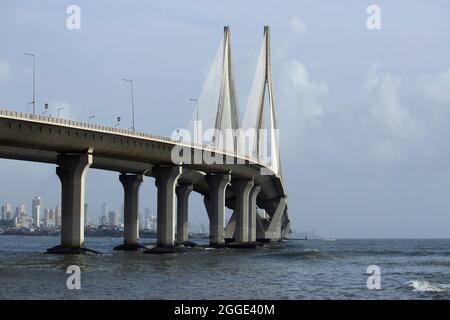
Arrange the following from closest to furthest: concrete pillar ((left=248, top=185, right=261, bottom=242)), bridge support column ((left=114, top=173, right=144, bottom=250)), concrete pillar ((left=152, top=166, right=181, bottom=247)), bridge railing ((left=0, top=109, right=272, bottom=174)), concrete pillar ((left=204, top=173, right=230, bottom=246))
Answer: bridge railing ((left=0, top=109, right=272, bottom=174))
concrete pillar ((left=152, top=166, right=181, bottom=247))
bridge support column ((left=114, top=173, right=144, bottom=250))
concrete pillar ((left=204, top=173, right=230, bottom=246))
concrete pillar ((left=248, top=185, right=261, bottom=242))

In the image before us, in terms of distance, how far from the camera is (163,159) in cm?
11025

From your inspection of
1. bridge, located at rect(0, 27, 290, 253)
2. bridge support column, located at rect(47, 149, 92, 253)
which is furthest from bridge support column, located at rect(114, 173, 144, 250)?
bridge support column, located at rect(47, 149, 92, 253)

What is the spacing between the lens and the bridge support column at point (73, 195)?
93938 mm

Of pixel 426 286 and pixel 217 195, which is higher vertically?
pixel 217 195

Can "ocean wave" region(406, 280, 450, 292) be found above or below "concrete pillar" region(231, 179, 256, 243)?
below

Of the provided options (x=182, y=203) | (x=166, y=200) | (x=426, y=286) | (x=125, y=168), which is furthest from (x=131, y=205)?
(x=426, y=286)

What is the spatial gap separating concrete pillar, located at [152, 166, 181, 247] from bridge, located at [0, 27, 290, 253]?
0.07m

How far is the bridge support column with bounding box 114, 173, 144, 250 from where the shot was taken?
128875mm

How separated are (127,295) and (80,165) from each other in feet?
159

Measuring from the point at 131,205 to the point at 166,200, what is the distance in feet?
56.9

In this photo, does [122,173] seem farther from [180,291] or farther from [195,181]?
[180,291]

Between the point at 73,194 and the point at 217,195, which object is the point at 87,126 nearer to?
the point at 73,194

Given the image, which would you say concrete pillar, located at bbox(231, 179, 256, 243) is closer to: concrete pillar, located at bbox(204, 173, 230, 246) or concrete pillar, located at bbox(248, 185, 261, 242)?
concrete pillar, located at bbox(248, 185, 261, 242)
